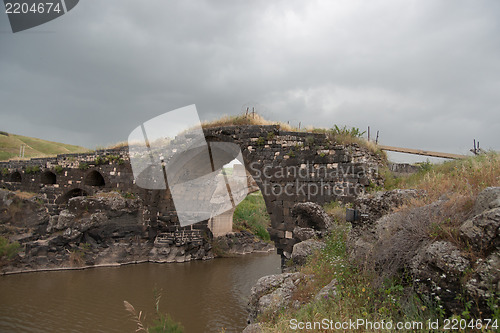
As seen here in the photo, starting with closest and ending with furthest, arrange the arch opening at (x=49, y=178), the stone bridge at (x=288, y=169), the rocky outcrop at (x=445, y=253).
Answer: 1. the rocky outcrop at (x=445, y=253)
2. the stone bridge at (x=288, y=169)
3. the arch opening at (x=49, y=178)

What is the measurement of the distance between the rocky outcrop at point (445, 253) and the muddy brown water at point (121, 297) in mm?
5920

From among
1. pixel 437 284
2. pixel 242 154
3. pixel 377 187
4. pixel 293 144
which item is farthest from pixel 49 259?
pixel 437 284

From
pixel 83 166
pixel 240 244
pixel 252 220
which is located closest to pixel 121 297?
pixel 83 166

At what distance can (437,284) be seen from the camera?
317 cm

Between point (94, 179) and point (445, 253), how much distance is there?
1759cm

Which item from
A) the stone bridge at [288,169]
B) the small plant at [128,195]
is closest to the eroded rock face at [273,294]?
the stone bridge at [288,169]

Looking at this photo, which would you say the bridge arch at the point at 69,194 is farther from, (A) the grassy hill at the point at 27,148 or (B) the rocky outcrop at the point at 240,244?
(A) the grassy hill at the point at 27,148

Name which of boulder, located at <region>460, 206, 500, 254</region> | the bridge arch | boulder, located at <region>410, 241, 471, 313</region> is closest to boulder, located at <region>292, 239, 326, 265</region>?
boulder, located at <region>410, 241, 471, 313</region>

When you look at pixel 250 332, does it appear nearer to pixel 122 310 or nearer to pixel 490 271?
pixel 490 271

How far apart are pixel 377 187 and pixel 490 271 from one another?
6.61 meters

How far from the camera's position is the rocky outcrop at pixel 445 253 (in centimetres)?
287

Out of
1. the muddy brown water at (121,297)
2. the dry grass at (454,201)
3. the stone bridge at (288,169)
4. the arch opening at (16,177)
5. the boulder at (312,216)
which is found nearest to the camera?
the dry grass at (454,201)

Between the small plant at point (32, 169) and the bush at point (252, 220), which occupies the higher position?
the small plant at point (32, 169)

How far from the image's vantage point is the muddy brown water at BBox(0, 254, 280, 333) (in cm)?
869
